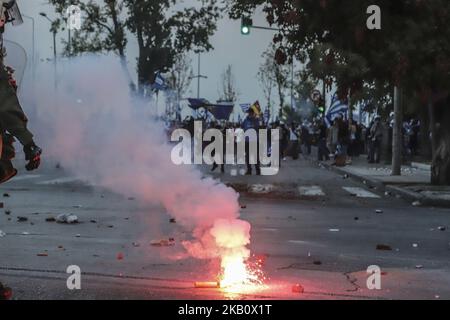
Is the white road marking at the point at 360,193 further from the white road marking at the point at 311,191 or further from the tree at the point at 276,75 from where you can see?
the tree at the point at 276,75

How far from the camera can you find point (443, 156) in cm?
1936

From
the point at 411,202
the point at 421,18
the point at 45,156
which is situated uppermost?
the point at 421,18

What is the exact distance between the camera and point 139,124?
12.2 metres

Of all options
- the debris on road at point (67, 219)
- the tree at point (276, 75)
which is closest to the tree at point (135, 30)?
the debris on road at point (67, 219)

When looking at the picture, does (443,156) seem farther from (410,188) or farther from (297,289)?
(297,289)

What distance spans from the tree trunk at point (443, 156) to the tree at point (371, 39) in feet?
4.75

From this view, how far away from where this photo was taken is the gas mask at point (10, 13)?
6.64m

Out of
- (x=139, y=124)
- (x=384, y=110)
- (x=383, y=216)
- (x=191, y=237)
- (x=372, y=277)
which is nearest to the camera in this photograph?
(x=372, y=277)

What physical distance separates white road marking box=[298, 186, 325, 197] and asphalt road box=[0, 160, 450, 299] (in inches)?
70.1

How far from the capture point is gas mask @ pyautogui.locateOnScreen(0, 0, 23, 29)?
21.8ft

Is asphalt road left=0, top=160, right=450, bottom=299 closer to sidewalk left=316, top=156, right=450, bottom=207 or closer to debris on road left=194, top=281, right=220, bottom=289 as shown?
debris on road left=194, top=281, right=220, bottom=289
